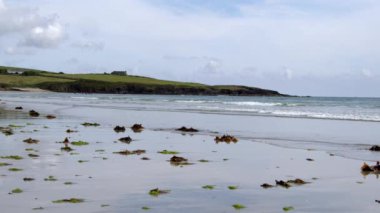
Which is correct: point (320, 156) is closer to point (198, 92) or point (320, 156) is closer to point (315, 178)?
point (315, 178)

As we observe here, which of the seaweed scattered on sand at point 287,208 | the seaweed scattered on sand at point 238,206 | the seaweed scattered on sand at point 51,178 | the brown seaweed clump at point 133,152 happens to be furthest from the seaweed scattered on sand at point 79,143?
the seaweed scattered on sand at point 287,208

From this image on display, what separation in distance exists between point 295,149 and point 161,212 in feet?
37.3

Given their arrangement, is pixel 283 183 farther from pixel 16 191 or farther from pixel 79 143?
pixel 79 143

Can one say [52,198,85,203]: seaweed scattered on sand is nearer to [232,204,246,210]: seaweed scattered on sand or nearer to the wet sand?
the wet sand

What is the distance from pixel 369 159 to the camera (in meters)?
17.5

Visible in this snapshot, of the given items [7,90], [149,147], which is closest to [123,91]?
[7,90]

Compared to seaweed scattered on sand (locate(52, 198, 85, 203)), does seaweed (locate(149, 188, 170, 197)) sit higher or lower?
higher

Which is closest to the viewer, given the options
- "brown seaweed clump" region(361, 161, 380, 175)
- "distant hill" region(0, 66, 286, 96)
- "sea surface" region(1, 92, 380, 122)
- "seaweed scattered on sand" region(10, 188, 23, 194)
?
"seaweed scattered on sand" region(10, 188, 23, 194)

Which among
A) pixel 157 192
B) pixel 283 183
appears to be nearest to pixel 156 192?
pixel 157 192

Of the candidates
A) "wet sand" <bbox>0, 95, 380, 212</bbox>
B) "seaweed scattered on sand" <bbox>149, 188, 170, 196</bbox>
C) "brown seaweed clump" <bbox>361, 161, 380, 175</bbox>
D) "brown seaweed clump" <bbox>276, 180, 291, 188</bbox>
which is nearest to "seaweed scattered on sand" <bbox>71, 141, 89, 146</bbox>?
"wet sand" <bbox>0, 95, 380, 212</bbox>

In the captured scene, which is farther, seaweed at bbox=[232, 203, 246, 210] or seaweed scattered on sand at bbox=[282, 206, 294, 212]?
seaweed at bbox=[232, 203, 246, 210]

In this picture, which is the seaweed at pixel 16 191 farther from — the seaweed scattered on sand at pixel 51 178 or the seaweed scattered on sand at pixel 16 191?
the seaweed scattered on sand at pixel 51 178

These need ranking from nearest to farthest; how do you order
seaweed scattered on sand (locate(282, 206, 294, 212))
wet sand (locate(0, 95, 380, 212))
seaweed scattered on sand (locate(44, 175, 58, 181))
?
seaweed scattered on sand (locate(282, 206, 294, 212)), wet sand (locate(0, 95, 380, 212)), seaweed scattered on sand (locate(44, 175, 58, 181))

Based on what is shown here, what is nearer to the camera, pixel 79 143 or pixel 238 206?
pixel 238 206
